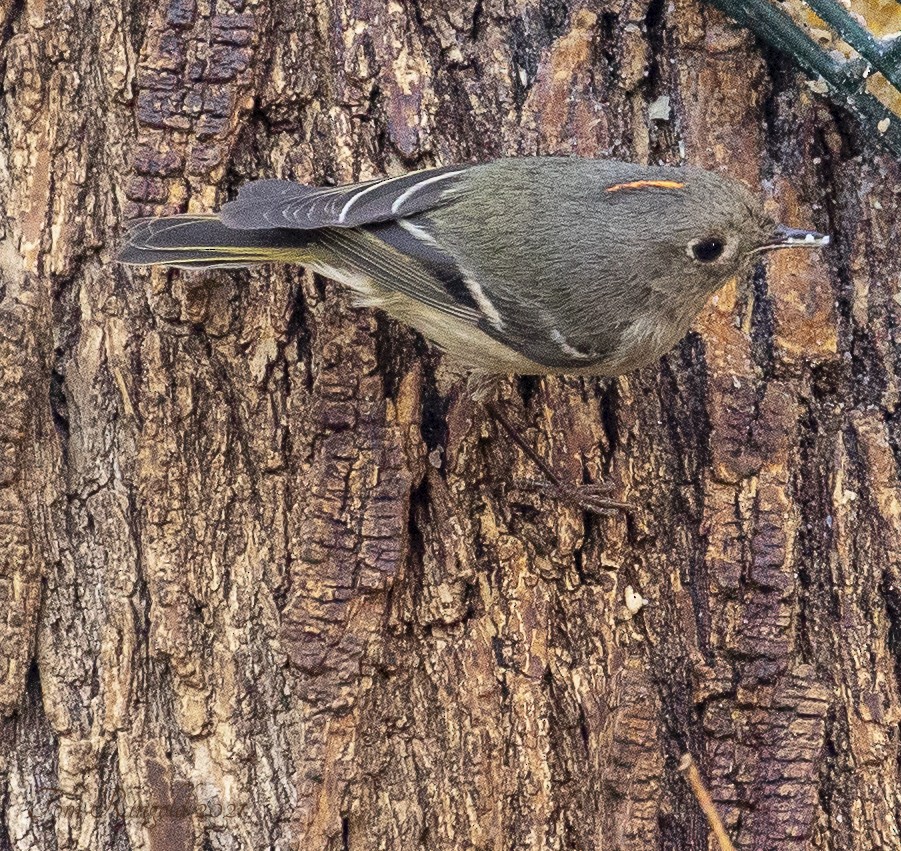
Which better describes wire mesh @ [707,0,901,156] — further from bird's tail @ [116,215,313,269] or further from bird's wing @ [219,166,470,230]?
bird's tail @ [116,215,313,269]

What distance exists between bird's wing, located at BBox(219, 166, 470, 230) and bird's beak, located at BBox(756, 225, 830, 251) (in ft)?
2.65

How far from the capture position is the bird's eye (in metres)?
3.03

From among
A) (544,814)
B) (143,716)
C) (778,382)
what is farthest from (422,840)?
(778,382)

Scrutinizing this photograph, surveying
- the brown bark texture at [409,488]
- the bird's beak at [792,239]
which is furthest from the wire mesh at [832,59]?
the bird's beak at [792,239]

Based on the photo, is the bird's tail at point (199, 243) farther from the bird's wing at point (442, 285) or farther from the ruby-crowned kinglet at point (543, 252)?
the bird's wing at point (442, 285)

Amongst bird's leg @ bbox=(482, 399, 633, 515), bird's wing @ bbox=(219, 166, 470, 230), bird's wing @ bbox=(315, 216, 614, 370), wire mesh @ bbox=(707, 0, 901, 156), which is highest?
wire mesh @ bbox=(707, 0, 901, 156)

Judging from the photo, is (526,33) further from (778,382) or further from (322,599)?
(322,599)

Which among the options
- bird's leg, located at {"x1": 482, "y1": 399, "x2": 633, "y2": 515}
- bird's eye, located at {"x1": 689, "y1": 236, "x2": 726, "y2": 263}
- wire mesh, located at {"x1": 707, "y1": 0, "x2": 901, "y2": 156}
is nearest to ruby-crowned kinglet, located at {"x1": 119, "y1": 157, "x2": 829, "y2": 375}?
bird's eye, located at {"x1": 689, "y1": 236, "x2": 726, "y2": 263}

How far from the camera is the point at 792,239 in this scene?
9.78 ft

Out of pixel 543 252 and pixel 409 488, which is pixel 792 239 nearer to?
pixel 543 252

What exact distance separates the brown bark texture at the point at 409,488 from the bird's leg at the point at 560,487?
0.03 meters

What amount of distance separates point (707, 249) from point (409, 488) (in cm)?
98

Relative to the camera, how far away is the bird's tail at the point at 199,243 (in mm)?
2869

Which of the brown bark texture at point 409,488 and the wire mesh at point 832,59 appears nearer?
the brown bark texture at point 409,488
